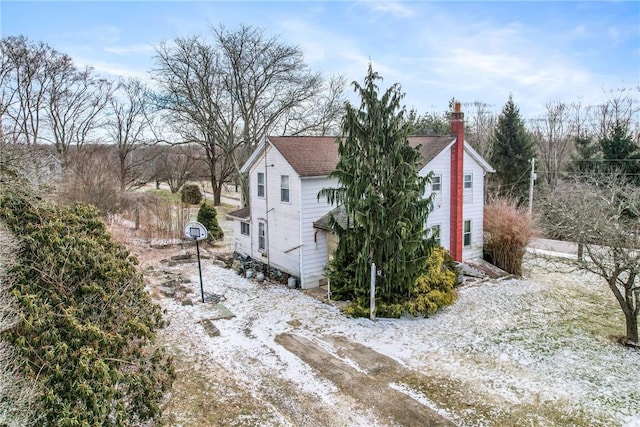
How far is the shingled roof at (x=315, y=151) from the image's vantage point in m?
15.1

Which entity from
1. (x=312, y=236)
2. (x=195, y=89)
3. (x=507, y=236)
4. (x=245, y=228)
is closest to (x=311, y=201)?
(x=312, y=236)

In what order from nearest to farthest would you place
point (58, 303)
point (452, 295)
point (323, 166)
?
point (58, 303) < point (452, 295) < point (323, 166)

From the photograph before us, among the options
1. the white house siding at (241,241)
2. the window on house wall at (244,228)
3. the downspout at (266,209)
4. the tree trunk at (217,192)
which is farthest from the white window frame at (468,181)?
the tree trunk at (217,192)

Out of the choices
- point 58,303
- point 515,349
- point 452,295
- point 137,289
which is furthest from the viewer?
point 452,295

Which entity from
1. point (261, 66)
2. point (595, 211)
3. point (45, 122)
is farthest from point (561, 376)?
point (45, 122)

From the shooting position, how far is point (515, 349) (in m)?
10.3

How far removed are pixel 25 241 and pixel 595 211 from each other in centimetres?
1359

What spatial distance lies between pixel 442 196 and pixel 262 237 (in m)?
7.72

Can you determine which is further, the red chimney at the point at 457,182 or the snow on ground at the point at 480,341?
the red chimney at the point at 457,182

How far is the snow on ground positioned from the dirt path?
11.1 inches

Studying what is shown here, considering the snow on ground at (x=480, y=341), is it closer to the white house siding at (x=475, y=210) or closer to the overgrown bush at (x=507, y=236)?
the overgrown bush at (x=507, y=236)

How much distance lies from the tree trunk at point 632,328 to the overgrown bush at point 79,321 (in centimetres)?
1129

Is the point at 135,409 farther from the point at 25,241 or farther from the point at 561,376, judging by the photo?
the point at 561,376

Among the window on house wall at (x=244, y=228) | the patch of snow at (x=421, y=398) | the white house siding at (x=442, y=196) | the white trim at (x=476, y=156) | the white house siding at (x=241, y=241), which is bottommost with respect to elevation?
the patch of snow at (x=421, y=398)
